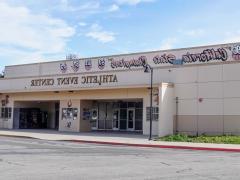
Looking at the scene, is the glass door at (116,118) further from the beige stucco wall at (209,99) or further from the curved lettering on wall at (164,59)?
the beige stucco wall at (209,99)

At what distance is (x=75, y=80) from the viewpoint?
41094mm

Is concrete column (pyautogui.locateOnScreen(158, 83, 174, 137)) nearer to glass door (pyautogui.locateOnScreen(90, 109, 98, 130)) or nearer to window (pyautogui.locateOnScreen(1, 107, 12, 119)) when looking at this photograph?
glass door (pyautogui.locateOnScreen(90, 109, 98, 130))

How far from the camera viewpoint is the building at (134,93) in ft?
111

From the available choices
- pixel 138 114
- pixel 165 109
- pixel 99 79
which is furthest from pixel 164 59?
pixel 138 114

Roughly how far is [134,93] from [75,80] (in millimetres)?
6072

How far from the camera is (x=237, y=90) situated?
32969mm

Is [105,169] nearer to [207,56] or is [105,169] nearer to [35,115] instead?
[207,56]

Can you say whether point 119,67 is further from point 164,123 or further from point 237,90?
point 237,90

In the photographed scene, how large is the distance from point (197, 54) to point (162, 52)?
321cm

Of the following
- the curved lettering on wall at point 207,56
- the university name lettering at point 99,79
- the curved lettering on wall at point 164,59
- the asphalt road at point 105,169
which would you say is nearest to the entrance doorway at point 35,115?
the university name lettering at point 99,79

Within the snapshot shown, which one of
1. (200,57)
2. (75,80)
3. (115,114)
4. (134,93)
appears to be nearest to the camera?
(200,57)

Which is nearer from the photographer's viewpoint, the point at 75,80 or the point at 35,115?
the point at 75,80

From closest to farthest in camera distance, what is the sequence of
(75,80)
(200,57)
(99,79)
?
(200,57) < (99,79) < (75,80)

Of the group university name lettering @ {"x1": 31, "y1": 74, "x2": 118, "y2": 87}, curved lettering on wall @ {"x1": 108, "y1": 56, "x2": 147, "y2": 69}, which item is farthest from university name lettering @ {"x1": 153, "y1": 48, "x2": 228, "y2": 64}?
university name lettering @ {"x1": 31, "y1": 74, "x2": 118, "y2": 87}
